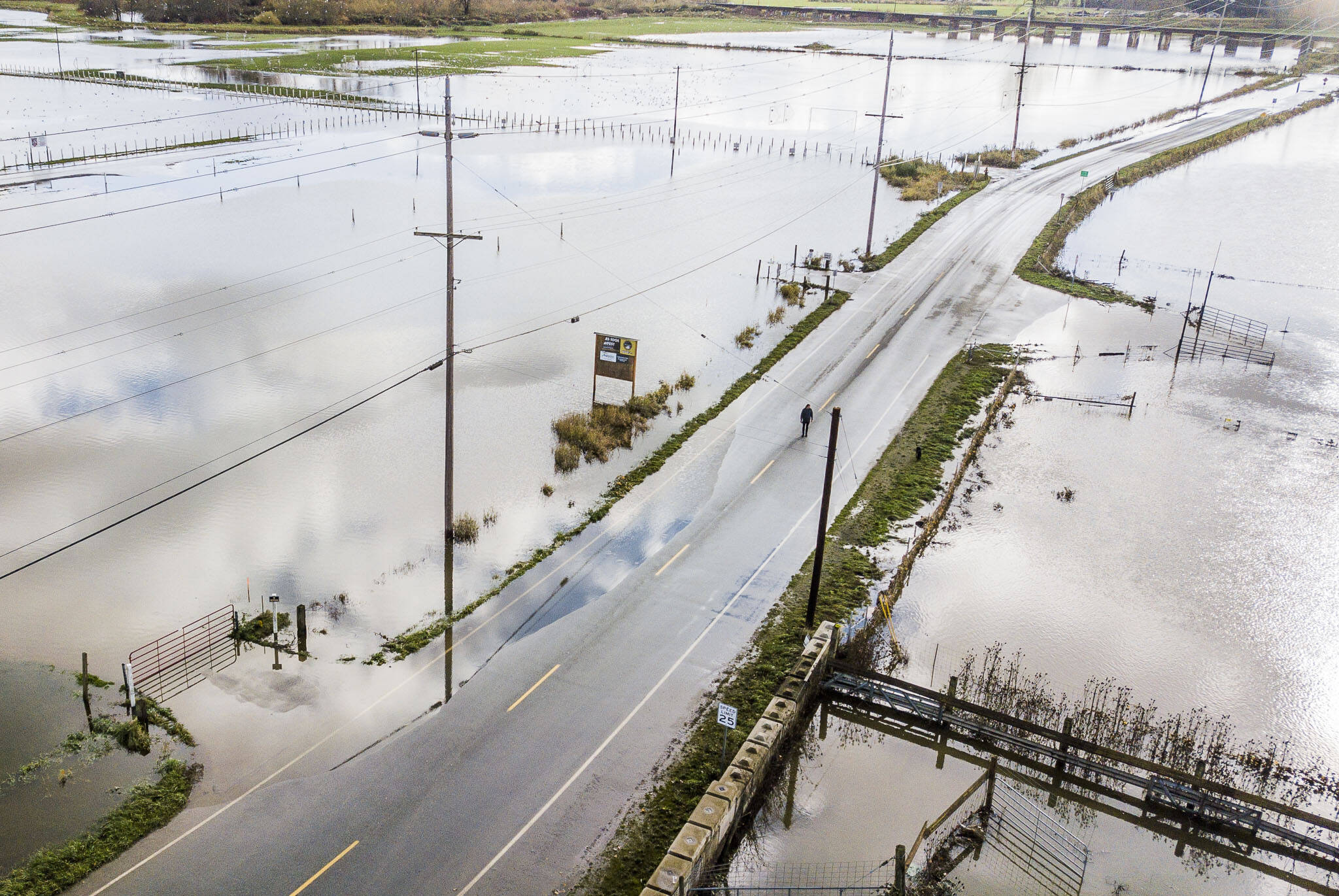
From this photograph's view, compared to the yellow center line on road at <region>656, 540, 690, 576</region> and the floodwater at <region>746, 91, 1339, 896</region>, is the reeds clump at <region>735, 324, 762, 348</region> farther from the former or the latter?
the yellow center line on road at <region>656, 540, 690, 576</region>

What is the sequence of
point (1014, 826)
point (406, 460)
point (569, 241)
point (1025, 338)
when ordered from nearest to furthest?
1. point (1014, 826)
2. point (406, 460)
3. point (1025, 338)
4. point (569, 241)

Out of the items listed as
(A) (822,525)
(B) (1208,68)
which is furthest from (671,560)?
(B) (1208,68)

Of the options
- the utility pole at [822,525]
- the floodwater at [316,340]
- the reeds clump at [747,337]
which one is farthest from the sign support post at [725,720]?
the reeds clump at [747,337]

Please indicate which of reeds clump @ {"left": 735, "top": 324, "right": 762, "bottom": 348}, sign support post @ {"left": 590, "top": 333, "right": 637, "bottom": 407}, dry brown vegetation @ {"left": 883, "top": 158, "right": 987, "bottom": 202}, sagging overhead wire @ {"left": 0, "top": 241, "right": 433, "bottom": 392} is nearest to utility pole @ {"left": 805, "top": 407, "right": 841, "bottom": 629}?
sign support post @ {"left": 590, "top": 333, "right": 637, "bottom": 407}

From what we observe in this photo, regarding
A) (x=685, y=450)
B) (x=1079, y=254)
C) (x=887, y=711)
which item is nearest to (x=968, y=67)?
(x=1079, y=254)

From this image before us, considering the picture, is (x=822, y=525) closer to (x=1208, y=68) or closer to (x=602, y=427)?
(x=602, y=427)

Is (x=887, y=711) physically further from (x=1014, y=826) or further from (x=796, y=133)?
(x=796, y=133)
